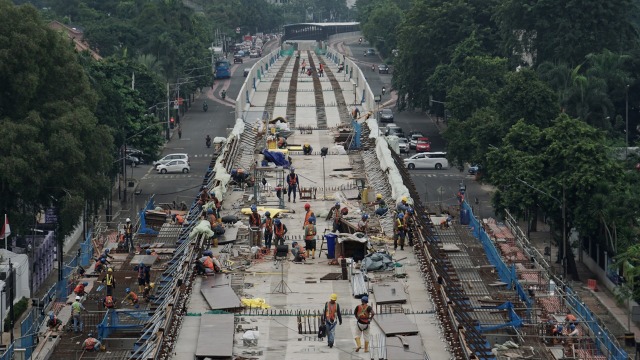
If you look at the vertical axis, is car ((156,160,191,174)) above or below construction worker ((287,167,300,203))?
below

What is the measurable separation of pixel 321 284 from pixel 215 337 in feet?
26.9

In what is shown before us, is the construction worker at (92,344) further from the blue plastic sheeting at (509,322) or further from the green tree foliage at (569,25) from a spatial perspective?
the green tree foliage at (569,25)

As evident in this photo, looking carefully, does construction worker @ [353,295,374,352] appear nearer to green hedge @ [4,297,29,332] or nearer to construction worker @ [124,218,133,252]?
construction worker @ [124,218,133,252]

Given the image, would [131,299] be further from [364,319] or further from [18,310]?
[18,310]

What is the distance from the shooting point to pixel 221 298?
160 feet

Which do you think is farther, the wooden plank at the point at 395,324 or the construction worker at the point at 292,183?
the construction worker at the point at 292,183

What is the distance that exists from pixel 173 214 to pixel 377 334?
3346cm

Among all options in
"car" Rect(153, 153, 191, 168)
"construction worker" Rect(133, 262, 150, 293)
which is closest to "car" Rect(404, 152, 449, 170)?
"car" Rect(153, 153, 191, 168)

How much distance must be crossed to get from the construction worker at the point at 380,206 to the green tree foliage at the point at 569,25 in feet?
207

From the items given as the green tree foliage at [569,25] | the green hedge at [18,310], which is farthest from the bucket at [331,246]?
Result: the green tree foliage at [569,25]

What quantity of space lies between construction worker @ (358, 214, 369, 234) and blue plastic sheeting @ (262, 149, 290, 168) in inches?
603

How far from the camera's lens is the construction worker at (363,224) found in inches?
2290

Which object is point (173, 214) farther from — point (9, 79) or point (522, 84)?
point (522, 84)

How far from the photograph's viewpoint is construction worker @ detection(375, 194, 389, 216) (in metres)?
63.0
